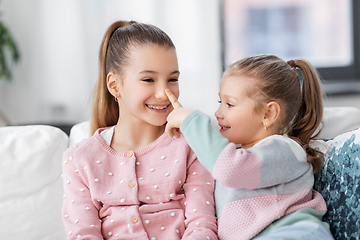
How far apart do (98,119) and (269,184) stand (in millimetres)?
694

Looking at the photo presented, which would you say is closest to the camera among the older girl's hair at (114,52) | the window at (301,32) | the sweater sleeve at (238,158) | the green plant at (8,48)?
the sweater sleeve at (238,158)

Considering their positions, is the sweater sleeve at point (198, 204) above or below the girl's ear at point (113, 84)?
below

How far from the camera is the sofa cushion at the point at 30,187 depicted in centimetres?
145

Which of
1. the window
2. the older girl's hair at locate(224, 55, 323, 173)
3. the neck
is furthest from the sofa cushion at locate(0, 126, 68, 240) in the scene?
the window

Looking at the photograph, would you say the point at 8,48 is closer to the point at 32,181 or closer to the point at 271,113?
the point at 32,181

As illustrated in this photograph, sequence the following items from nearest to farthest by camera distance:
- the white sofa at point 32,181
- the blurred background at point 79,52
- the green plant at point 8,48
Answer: the white sofa at point 32,181
the green plant at point 8,48
the blurred background at point 79,52

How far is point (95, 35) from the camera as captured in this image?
3.18 metres

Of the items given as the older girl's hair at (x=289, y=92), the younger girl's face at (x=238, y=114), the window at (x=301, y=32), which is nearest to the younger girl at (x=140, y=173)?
the younger girl's face at (x=238, y=114)

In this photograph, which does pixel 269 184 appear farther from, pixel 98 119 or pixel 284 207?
pixel 98 119

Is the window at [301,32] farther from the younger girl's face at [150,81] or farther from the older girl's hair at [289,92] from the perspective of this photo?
the younger girl's face at [150,81]

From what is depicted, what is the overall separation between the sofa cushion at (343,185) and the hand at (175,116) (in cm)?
49

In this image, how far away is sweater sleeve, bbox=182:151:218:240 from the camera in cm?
122

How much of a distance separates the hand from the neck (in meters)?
0.13

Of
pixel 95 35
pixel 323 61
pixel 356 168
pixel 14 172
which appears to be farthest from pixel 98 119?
pixel 323 61
